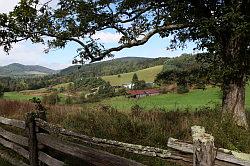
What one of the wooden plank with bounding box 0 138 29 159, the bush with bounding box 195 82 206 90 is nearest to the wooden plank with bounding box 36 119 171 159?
the wooden plank with bounding box 0 138 29 159

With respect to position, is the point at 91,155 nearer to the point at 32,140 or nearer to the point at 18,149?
the point at 32,140

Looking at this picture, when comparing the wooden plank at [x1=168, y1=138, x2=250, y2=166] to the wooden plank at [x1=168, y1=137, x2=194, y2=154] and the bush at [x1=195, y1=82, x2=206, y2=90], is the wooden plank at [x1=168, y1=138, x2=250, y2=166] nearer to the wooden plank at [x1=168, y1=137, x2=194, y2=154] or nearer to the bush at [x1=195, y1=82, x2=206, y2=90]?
the wooden plank at [x1=168, y1=137, x2=194, y2=154]

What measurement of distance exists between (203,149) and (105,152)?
190 cm

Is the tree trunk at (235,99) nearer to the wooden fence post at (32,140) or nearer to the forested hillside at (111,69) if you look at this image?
the wooden fence post at (32,140)

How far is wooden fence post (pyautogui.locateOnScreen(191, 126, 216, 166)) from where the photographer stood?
359cm

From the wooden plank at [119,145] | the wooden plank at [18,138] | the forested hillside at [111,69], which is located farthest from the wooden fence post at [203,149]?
the forested hillside at [111,69]

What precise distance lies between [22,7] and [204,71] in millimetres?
5832

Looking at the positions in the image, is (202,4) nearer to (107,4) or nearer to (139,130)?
(107,4)

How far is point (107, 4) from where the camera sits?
37.5 feet

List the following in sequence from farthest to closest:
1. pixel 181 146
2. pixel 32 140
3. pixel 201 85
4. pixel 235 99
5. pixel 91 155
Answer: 1. pixel 201 85
2. pixel 235 99
3. pixel 32 140
4. pixel 91 155
5. pixel 181 146

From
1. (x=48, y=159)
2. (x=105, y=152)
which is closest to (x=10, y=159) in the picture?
(x=48, y=159)

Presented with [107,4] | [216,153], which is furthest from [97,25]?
[216,153]

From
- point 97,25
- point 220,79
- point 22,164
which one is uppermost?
point 97,25

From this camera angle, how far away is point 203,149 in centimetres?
361
